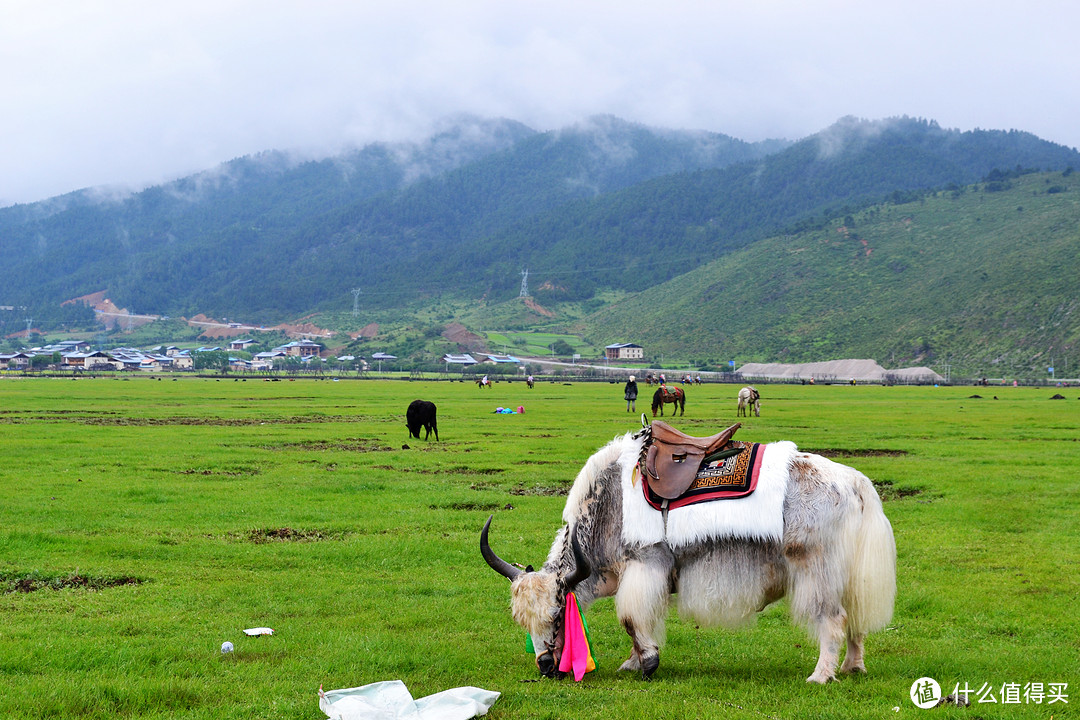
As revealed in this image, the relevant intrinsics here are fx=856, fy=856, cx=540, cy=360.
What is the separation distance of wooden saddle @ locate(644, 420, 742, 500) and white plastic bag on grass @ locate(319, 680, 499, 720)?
2.15 meters

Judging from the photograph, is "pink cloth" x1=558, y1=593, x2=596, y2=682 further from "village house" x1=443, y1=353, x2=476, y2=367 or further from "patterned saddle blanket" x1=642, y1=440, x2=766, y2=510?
"village house" x1=443, y1=353, x2=476, y2=367

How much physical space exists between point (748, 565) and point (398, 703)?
2.95 m

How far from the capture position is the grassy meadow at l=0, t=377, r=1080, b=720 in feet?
20.8

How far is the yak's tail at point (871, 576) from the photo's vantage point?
6.74 m

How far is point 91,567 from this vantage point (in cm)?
1032

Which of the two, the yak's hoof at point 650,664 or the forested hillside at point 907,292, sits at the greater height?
the forested hillside at point 907,292

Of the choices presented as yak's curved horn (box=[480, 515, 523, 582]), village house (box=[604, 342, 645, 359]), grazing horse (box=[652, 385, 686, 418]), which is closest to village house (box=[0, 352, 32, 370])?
village house (box=[604, 342, 645, 359])

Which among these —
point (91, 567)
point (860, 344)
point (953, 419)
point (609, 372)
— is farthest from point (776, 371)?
point (91, 567)

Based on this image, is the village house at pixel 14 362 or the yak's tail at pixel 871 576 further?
the village house at pixel 14 362

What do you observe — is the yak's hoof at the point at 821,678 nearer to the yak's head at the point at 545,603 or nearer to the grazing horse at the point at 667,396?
the yak's head at the point at 545,603

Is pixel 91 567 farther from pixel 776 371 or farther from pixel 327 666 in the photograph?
pixel 776 371

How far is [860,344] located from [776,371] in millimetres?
14677

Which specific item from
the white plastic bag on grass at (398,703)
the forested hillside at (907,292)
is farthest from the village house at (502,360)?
the white plastic bag on grass at (398,703)

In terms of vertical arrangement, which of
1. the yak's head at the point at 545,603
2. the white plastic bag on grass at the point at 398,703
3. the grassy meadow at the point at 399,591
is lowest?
the grassy meadow at the point at 399,591
